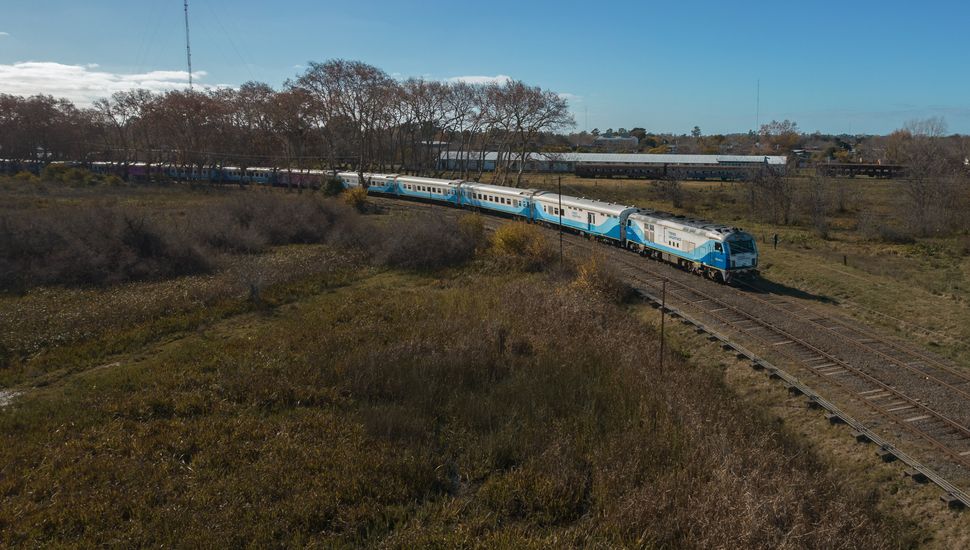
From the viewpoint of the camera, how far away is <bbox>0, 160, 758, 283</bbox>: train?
920 inches

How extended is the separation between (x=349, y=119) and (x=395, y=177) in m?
18.8

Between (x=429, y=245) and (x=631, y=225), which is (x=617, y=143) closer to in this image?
(x=631, y=225)

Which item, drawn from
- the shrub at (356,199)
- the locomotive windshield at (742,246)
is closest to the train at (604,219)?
the locomotive windshield at (742,246)

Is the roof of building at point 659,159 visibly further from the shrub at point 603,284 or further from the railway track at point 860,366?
the railway track at point 860,366

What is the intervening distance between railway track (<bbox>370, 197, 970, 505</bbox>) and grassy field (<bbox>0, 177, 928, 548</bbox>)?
6.79ft

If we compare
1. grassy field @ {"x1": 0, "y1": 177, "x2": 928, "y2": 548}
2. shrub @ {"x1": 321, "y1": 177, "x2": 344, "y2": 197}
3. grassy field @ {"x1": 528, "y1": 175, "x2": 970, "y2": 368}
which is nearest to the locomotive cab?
grassy field @ {"x1": 528, "y1": 175, "x2": 970, "y2": 368}

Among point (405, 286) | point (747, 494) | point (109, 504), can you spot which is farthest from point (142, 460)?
point (405, 286)

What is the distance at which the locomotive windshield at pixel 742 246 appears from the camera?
23047mm

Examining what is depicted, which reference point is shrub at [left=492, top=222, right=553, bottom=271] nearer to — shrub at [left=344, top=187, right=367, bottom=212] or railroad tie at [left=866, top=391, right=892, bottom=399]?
railroad tie at [left=866, top=391, right=892, bottom=399]

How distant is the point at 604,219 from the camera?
31.5 meters

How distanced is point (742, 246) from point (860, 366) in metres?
8.51

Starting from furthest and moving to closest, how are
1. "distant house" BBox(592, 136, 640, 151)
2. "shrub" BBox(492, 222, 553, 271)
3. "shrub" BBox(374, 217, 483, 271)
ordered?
1. "distant house" BBox(592, 136, 640, 151)
2. "shrub" BBox(374, 217, 483, 271)
3. "shrub" BBox(492, 222, 553, 271)

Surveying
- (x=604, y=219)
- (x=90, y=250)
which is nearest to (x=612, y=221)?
(x=604, y=219)

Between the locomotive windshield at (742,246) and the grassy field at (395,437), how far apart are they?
6.13 meters
